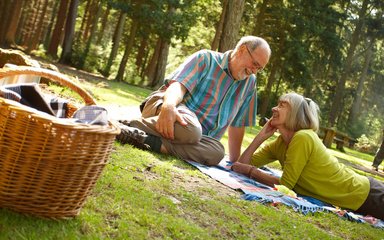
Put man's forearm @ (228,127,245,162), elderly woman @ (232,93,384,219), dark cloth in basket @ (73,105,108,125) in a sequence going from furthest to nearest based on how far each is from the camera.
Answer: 1. man's forearm @ (228,127,245,162)
2. elderly woman @ (232,93,384,219)
3. dark cloth in basket @ (73,105,108,125)

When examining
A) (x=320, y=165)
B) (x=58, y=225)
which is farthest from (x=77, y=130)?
(x=320, y=165)

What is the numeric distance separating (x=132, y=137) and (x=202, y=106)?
0.91 m

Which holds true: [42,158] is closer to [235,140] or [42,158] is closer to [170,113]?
[170,113]

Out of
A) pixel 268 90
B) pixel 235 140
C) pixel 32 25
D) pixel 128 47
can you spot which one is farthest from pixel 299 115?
pixel 32 25

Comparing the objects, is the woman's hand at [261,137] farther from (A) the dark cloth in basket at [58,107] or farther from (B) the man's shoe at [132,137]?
(A) the dark cloth in basket at [58,107]

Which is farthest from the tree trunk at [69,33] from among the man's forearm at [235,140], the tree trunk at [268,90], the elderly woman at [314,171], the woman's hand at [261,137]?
the elderly woman at [314,171]

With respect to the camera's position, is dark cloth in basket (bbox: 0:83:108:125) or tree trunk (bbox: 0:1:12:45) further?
tree trunk (bbox: 0:1:12:45)

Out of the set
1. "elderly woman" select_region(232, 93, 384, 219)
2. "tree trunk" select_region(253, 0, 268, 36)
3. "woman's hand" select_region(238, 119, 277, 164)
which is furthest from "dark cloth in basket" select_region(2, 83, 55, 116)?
"tree trunk" select_region(253, 0, 268, 36)

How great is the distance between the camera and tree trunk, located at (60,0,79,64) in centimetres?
2217

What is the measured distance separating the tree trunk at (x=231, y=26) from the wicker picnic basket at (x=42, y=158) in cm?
784

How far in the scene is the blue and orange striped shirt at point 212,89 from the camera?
5340 mm

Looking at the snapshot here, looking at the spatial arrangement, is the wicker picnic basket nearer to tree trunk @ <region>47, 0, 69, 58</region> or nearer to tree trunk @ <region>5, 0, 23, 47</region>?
tree trunk @ <region>47, 0, 69, 58</region>

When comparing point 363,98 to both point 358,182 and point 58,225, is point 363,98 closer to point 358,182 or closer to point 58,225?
point 358,182

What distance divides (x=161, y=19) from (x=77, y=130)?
19.2 meters
